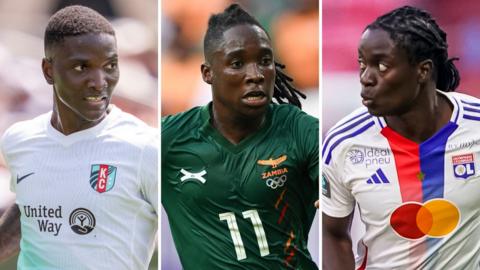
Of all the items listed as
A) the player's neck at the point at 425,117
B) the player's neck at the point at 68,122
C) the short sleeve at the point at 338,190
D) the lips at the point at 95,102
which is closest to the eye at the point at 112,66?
the lips at the point at 95,102

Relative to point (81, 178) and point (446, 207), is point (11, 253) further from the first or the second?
point (446, 207)

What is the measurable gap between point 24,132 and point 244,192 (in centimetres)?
113

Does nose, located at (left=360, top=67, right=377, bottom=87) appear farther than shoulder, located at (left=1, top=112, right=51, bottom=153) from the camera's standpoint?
No

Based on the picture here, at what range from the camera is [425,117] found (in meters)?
4.09

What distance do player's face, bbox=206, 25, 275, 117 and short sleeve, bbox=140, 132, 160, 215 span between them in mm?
448

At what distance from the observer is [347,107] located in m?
4.23

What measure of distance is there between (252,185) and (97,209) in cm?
75

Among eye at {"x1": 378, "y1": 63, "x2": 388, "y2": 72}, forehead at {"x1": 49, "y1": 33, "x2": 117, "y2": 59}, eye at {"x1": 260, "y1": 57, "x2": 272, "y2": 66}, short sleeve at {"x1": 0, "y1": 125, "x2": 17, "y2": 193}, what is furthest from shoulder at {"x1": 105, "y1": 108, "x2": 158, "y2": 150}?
eye at {"x1": 378, "y1": 63, "x2": 388, "y2": 72}

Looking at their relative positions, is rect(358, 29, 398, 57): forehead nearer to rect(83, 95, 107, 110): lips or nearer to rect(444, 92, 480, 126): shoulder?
rect(444, 92, 480, 126): shoulder

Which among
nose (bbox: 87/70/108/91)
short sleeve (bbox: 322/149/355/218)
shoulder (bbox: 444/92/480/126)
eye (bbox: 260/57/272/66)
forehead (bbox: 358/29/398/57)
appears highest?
forehead (bbox: 358/29/398/57)

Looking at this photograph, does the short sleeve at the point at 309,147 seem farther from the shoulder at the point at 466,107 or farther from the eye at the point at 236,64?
the shoulder at the point at 466,107

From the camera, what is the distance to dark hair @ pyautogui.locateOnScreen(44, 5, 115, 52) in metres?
4.16

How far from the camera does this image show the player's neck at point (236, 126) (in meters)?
4.18

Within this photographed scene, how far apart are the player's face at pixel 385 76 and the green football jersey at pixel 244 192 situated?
32 cm
